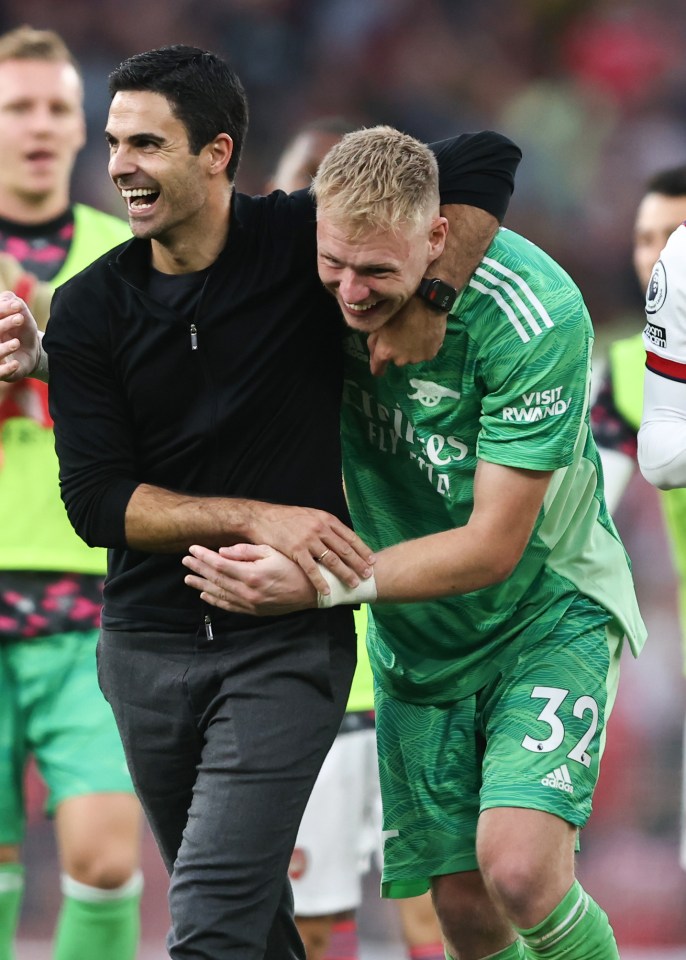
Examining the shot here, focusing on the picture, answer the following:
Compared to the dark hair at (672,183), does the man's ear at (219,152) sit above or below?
above

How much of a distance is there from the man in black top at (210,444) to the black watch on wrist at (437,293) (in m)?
0.06

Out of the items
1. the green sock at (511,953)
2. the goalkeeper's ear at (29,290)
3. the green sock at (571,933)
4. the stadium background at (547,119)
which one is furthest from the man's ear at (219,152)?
the stadium background at (547,119)

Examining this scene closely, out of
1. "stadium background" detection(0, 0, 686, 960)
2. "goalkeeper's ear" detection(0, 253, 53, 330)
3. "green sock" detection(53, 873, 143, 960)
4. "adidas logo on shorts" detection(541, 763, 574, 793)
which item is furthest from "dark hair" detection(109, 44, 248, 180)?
"stadium background" detection(0, 0, 686, 960)

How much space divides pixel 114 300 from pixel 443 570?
0.80 m

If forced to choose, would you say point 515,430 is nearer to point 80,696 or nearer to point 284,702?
point 284,702

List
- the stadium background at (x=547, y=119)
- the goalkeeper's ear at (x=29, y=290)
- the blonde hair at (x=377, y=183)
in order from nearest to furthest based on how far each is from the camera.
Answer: the blonde hair at (x=377, y=183) < the goalkeeper's ear at (x=29, y=290) < the stadium background at (x=547, y=119)

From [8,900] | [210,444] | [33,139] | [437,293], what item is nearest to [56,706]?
[8,900]

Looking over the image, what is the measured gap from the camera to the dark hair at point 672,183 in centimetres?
542

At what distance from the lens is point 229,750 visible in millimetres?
2930

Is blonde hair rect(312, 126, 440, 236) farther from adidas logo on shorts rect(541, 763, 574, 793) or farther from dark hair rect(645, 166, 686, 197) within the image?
dark hair rect(645, 166, 686, 197)

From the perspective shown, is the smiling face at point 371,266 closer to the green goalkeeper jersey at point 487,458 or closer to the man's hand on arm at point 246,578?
the green goalkeeper jersey at point 487,458

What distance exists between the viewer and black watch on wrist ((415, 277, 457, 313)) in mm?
2922

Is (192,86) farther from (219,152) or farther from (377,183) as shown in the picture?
(377,183)

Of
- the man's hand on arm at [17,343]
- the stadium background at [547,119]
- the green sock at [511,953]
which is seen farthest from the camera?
the stadium background at [547,119]
